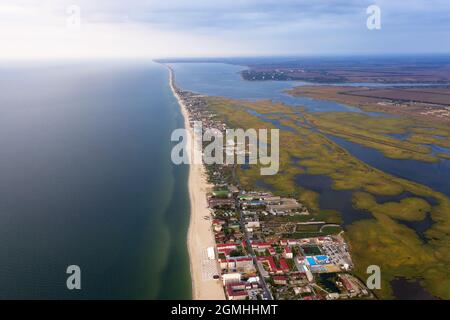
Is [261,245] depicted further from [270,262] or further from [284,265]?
[284,265]

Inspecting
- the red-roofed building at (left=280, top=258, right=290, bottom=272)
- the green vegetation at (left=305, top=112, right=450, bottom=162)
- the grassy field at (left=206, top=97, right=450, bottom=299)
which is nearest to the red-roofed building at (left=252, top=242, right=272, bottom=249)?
the red-roofed building at (left=280, top=258, right=290, bottom=272)

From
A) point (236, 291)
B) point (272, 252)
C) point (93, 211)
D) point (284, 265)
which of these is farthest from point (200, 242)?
point (93, 211)

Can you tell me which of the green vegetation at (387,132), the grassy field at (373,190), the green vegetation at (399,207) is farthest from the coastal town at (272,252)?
the green vegetation at (387,132)

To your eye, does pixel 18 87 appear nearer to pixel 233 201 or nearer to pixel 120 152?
pixel 120 152

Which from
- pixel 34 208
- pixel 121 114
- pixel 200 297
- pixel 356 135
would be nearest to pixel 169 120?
pixel 121 114

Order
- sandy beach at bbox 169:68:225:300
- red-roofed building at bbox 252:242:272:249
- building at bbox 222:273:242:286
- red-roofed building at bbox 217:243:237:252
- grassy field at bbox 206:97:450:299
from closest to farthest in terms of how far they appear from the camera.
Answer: sandy beach at bbox 169:68:225:300 → building at bbox 222:273:242:286 → grassy field at bbox 206:97:450:299 → red-roofed building at bbox 217:243:237:252 → red-roofed building at bbox 252:242:272:249

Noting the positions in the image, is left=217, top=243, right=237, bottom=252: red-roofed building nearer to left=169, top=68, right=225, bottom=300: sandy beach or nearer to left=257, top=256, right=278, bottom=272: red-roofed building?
left=169, top=68, right=225, bottom=300: sandy beach
